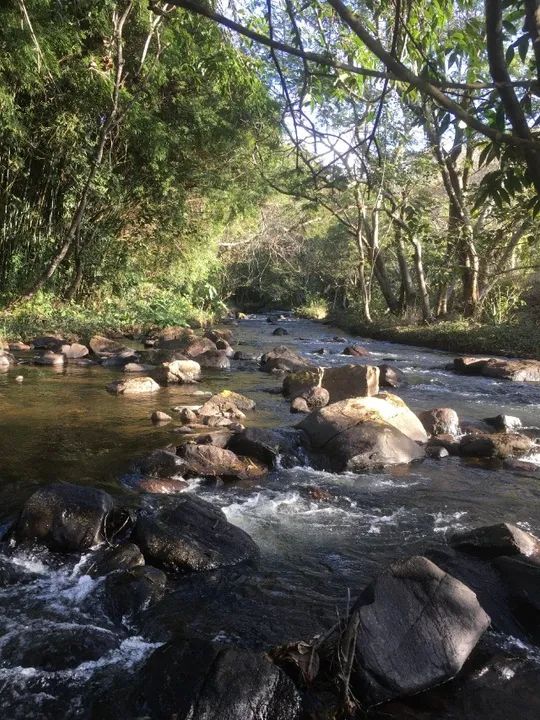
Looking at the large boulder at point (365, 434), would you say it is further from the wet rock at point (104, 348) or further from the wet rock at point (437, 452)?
the wet rock at point (104, 348)

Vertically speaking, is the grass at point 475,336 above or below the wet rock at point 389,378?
above

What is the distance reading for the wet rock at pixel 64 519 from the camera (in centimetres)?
420

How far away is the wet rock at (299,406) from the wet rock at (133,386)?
254 cm

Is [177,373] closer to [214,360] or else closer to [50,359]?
[214,360]

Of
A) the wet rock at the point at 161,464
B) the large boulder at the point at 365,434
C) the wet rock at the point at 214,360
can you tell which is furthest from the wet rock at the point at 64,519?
the wet rock at the point at 214,360

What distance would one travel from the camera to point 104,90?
12742 millimetres

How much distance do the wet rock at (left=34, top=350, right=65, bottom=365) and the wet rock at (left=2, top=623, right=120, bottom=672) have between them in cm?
947

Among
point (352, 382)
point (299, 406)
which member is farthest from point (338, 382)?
point (299, 406)

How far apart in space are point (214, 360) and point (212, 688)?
10539 millimetres

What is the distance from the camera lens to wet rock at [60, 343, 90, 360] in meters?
13.0

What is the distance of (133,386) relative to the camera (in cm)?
974

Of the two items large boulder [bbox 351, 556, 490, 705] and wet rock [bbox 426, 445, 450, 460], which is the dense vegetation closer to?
wet rock [bbox 426, 445, 450, 460]

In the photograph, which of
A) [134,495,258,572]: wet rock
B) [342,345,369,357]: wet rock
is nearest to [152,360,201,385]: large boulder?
[342,345,369,357]: wet rock

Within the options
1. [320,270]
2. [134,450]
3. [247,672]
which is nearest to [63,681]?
[247,672]
